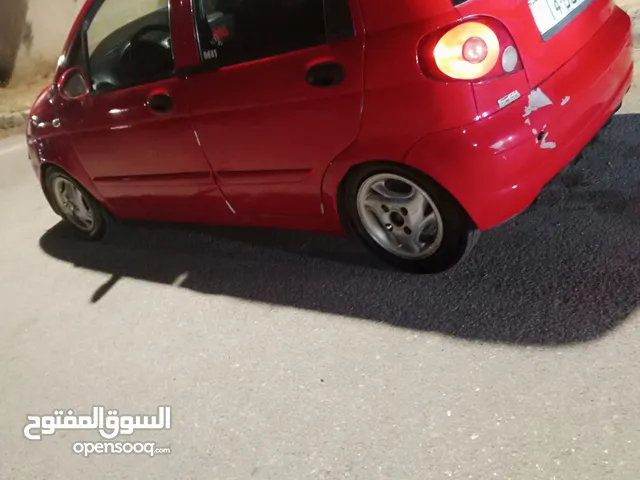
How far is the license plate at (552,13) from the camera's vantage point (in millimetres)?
2510

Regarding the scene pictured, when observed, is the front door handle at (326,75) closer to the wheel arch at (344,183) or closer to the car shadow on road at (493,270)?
the wheel arch at (344,183)

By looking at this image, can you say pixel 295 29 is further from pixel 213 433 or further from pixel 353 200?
pixel 213 433

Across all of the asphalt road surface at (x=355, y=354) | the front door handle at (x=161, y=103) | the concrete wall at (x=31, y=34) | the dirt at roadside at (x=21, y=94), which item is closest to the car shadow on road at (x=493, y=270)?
the asphalt road surface at (x=355, y=354)

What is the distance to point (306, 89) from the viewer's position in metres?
2.72

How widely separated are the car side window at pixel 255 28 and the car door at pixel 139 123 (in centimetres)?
16

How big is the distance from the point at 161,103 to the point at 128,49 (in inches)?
18.4

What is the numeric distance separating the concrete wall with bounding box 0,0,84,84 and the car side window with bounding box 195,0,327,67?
21.7ft

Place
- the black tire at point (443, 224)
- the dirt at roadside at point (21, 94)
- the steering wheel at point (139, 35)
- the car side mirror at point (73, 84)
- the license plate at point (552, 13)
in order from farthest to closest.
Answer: the dirt at roadside at point (21, 94) → the car side mirror at point (73, 84) → the steering wheel at point (139, 35) → the black tire at point (443, 224) → the license plate at point (552, 13)

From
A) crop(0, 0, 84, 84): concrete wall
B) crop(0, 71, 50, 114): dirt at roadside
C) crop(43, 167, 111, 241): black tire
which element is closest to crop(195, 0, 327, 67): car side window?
crop(43, 167, 111, 241): black tire

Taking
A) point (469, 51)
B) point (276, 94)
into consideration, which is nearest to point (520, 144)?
point (469, 51)

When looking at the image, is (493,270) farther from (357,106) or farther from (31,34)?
(31,34)

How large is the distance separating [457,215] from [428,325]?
1.60ft

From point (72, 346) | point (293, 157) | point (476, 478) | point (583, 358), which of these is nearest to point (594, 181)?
point (583, 358)

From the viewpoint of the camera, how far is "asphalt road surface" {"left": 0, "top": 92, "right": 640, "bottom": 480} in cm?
220
